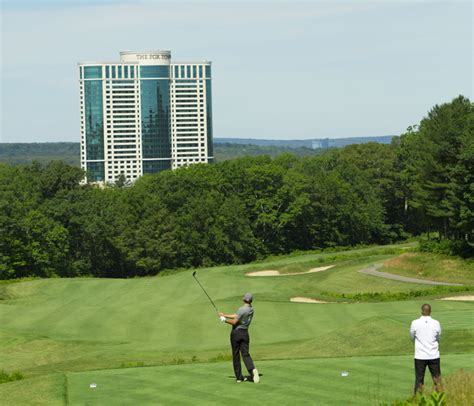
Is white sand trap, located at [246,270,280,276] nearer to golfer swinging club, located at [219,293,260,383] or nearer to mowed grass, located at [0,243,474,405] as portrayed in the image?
mowed grass, located at [0,243,474,405]

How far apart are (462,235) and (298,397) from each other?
220ft

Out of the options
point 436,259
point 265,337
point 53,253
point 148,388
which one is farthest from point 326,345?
point 53,253

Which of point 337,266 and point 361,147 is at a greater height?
point 361,147

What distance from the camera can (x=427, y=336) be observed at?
733 inches

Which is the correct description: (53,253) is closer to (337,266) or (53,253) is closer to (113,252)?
(113,252)

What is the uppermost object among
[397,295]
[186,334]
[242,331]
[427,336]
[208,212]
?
[427,336]

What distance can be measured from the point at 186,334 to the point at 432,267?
31.6 meters

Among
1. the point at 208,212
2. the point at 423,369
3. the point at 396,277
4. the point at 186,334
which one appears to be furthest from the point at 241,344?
the point at 208,212

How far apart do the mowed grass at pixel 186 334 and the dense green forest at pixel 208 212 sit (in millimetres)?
23966

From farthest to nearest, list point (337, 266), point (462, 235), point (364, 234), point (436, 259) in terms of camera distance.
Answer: point (364, 234) < point (462, 235) < point (337, 266) < point (436, 259)

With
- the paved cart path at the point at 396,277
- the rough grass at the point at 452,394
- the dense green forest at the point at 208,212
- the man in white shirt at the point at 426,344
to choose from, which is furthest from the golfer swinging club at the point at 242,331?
the dense green forest at the point at 208,212

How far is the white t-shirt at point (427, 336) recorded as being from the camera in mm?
18578

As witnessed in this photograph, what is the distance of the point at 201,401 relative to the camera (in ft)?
65.4

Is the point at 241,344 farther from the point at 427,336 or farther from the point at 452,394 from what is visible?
the point at 452,394
